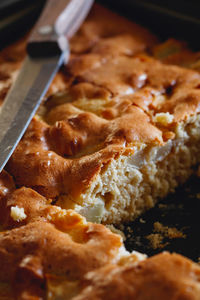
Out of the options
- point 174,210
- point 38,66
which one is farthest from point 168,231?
point 38,66

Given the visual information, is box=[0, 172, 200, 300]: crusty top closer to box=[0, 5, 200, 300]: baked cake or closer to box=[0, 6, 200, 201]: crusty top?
box=[0, 5, 200, 300]: baked cake

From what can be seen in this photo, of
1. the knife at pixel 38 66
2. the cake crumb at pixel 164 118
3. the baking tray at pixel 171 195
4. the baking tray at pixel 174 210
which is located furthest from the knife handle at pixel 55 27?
the cake crumb at pixel 164 118

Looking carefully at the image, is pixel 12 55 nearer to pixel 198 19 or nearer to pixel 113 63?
pixel 113 63

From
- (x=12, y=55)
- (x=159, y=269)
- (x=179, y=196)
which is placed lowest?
(x=179, y=196)

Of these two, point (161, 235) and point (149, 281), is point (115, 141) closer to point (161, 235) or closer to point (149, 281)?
point (161, 235)

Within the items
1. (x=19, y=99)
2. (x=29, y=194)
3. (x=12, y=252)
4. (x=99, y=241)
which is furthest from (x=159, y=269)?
(x=19, y=99)

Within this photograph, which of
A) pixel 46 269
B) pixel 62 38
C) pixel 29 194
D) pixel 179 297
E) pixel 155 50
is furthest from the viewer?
pixel 155 50

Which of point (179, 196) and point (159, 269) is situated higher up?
point (159, 269)

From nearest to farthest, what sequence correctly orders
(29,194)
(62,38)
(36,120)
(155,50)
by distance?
(29,194) < (36,120) < (62,38) < (155,50)
